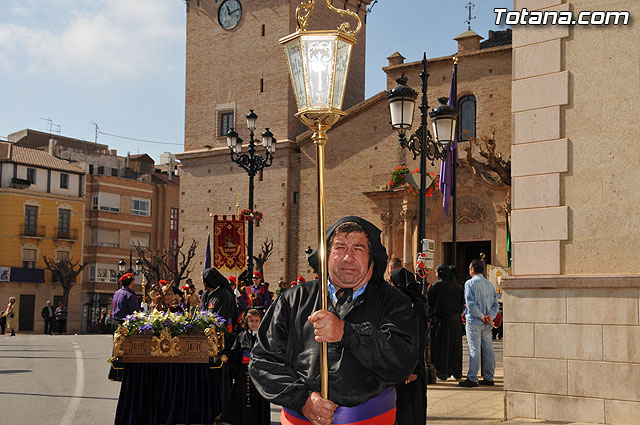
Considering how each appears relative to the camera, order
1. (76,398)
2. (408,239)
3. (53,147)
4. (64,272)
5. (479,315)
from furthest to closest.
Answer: (53,147)
(64,272)
(408,239)
(479,315)
(76,398)

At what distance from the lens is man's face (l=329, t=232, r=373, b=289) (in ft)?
12.9

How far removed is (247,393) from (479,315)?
479 centimetres

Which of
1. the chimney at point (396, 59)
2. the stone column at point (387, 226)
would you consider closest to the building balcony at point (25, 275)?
the stone column at point (387, 226)

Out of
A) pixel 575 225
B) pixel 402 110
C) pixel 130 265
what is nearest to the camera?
pixel 575 225

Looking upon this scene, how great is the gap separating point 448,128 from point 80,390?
752 centimetres

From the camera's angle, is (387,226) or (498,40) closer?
(387,226)

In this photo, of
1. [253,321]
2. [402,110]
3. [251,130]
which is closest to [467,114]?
[251,130]

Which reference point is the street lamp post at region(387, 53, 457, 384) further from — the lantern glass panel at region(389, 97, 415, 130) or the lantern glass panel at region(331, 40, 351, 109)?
the lantern glass panel at region(331, 40, 351, 109)

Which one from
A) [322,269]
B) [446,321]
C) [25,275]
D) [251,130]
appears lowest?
[25,275]

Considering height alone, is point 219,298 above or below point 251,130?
below

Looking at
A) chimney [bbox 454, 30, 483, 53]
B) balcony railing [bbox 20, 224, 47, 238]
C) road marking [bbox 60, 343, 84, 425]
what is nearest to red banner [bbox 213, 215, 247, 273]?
road marking [bbox 60, 343, 84, 425]

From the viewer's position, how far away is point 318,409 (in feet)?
12.2

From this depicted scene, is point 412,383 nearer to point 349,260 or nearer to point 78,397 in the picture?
point 349,260

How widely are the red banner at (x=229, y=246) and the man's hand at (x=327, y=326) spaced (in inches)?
619
